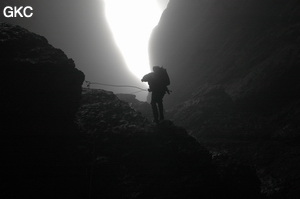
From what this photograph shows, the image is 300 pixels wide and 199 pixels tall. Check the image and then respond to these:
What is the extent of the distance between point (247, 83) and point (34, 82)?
102ft

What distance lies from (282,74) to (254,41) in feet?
34.9

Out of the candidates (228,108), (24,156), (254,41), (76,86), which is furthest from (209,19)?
(24,156)

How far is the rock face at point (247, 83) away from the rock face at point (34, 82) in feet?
58.2

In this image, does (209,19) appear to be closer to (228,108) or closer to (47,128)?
(228,108)

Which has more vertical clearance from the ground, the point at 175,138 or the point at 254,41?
the point at 254,41

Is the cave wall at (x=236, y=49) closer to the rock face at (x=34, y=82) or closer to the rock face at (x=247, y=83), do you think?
the rock face at (x=247, y=83)

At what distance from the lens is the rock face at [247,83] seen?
2673 cm

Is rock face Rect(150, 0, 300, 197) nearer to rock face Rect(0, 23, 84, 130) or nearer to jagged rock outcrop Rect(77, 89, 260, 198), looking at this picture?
jagged rock outcrop Rect(77, 89, 260, 198)

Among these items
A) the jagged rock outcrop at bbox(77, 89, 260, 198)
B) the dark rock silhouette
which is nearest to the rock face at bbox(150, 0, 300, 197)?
the jagged rock outcrop at bbox(77, 89, 260, 198)

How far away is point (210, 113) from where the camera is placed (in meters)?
37.1

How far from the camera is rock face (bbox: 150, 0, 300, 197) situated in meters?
26.7

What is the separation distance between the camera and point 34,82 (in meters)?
12.4

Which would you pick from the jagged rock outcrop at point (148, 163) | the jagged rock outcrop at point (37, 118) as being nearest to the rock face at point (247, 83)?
the jagged rock outcrop at point (148, 163)

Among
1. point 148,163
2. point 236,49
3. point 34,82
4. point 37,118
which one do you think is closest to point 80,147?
point 37,118
